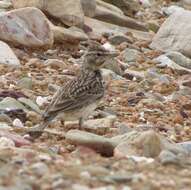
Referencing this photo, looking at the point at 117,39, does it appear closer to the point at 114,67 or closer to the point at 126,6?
the point at 114,67

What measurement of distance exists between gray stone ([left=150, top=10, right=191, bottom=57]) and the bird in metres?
4.66

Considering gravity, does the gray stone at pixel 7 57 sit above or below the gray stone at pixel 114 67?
above

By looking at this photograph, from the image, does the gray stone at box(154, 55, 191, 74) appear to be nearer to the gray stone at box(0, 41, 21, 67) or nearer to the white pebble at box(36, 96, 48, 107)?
the gray stone at box(0, 41, 21, 67)

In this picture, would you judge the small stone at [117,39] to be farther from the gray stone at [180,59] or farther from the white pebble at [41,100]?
the white pebble at [41,100]

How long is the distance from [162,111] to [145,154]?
3273 millimetres

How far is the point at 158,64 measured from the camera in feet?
48.7

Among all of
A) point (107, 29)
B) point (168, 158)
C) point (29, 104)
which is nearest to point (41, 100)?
point (29, 104)

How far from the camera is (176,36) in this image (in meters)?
15.8

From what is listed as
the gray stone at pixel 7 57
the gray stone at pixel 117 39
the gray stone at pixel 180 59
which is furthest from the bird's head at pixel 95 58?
the gray stone at pixel 117 39

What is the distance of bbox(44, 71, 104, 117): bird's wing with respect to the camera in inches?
398

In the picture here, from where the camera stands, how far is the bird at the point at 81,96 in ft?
32.9

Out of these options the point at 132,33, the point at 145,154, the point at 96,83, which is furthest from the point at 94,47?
the point at 132,33

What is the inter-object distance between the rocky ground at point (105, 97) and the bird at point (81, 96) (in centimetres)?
16

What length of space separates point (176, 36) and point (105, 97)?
3878 mm
